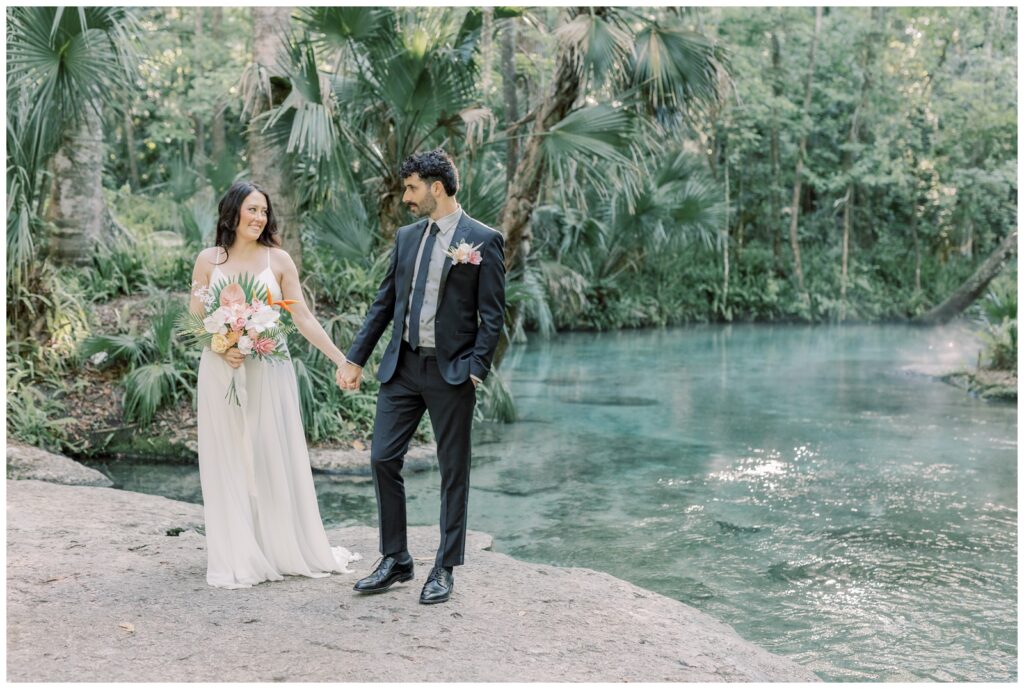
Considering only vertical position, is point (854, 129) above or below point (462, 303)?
above

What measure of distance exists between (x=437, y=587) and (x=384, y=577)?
27 centimetres

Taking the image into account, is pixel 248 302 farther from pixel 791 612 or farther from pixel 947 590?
pixel 947 590

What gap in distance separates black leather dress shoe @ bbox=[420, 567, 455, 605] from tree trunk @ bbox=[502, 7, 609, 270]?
6110 millimetres

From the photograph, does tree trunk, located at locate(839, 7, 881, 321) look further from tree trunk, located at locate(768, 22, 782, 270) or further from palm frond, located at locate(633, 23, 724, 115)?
palm frond, located at locate(633, 23, 724, 115)

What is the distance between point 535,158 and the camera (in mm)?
10391

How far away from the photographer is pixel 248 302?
511 cm

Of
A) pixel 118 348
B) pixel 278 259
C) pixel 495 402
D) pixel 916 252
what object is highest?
pixel 278 259

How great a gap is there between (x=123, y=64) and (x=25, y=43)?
2.49 feet

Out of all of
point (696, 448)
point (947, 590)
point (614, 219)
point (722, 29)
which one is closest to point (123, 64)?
point (696, 448)

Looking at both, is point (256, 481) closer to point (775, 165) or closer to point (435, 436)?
point (435, 436)

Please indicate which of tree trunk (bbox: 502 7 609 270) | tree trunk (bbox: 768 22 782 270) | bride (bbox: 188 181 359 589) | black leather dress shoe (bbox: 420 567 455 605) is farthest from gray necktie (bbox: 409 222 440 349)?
tree trunk (bbox: 768 22 782 270)

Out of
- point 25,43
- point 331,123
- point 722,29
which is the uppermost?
point 722,29

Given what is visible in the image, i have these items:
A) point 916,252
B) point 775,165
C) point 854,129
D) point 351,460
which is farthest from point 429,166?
point 916,252

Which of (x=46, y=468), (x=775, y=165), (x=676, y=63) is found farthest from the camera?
(x=775, y=165)
